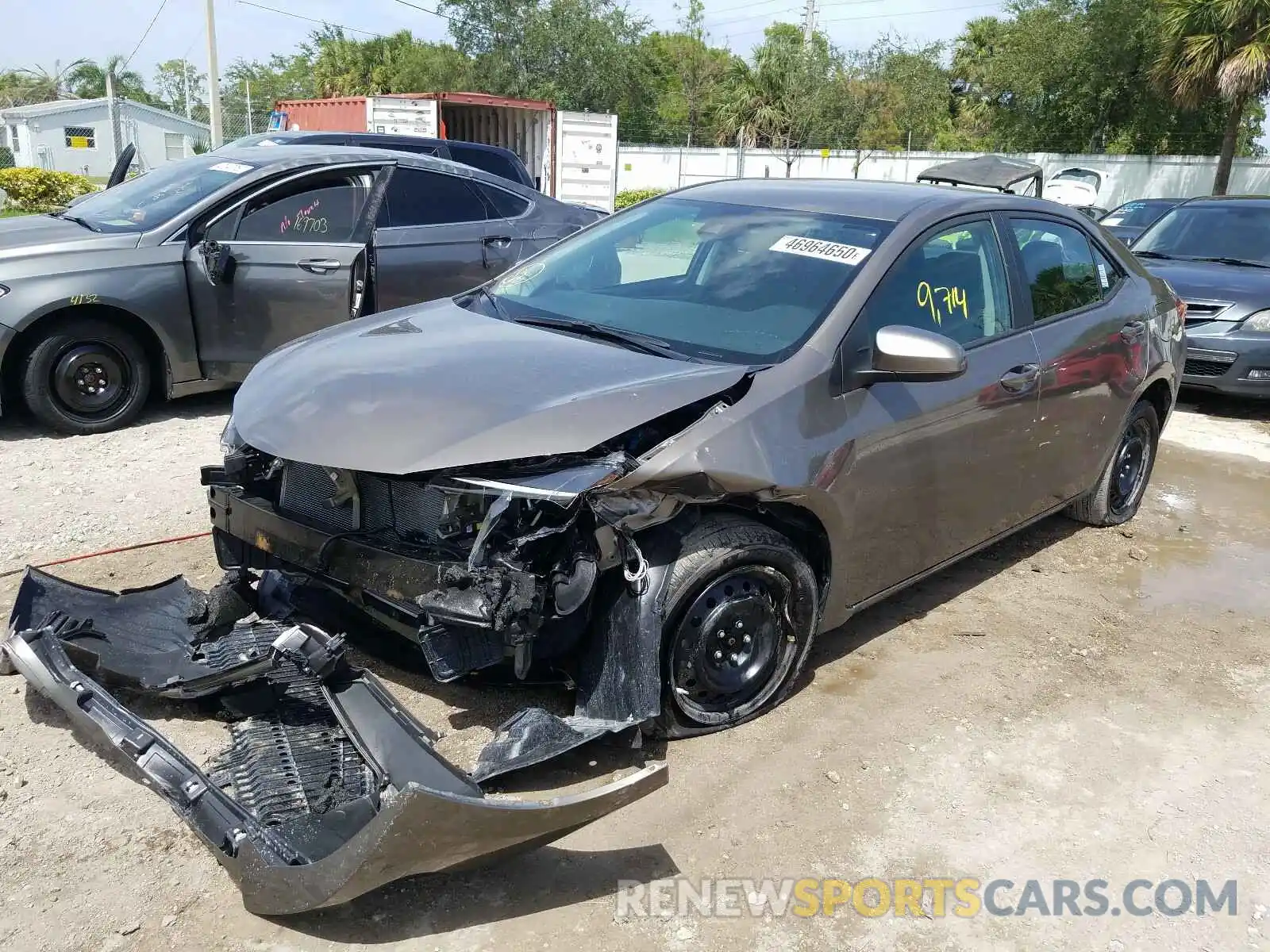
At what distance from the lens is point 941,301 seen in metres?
3.95

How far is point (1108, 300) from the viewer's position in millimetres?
4945

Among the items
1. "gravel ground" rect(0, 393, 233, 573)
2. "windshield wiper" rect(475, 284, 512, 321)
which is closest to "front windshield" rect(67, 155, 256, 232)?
"gravel ground" rect(0, 393, 233, 573)

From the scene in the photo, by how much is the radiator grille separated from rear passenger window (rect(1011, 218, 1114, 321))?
108 inches

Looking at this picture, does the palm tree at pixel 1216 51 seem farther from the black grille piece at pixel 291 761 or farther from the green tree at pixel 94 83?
the green tree at pixel 94 83

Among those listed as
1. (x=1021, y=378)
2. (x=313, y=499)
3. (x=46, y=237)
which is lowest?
(x=313, y=499)

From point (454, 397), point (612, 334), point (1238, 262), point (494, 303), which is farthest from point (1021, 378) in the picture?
point (1238, 262)

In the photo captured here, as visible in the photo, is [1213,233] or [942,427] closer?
[942,427]

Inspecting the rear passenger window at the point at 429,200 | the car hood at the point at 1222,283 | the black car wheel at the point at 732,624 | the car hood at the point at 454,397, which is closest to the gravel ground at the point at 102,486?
the car hood at the point at 454,397

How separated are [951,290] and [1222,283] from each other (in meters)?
6.01

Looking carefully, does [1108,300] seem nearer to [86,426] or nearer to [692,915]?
[692,915]

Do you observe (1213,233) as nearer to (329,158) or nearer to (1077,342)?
(1077,342)

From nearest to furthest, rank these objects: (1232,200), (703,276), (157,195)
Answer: (703,276)
(157,195)
(1232,200)

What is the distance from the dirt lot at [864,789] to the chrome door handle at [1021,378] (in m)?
1.05

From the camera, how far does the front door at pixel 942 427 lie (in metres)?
3.59
